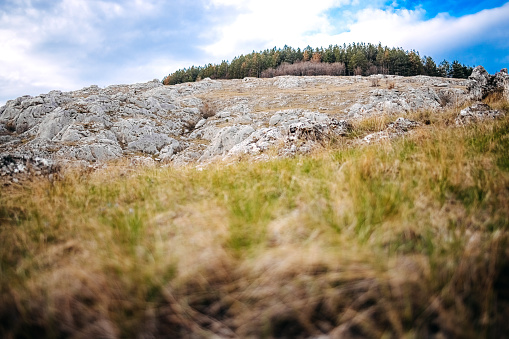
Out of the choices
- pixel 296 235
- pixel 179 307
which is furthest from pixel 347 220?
pixel 179 307

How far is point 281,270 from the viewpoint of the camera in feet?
4.14

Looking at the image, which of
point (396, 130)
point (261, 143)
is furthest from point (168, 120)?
point (396, 130)

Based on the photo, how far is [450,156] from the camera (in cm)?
326

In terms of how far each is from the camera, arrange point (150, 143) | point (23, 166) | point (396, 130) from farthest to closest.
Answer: point (150, 143)
point (396, 130)
point (23, 166)

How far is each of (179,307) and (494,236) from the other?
6.56 feet

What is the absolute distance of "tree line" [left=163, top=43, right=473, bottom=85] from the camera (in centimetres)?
8019

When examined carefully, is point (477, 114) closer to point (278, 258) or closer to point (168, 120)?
point (278, 258)

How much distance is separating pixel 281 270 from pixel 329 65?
9466cm

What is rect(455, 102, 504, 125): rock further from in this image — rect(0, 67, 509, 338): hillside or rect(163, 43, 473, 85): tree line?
rect(163, 43, 473, 85): tree line

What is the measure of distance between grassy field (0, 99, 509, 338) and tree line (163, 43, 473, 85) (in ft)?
294

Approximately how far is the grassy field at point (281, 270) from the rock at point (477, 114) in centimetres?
554

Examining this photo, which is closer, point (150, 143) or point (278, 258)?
point (278, 258)

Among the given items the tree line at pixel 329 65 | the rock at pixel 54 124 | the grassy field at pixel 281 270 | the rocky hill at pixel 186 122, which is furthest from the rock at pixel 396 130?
the tree line at pixel 329 65

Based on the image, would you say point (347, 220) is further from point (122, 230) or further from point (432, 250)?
point (122, 230)
